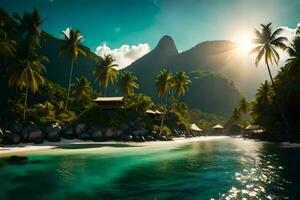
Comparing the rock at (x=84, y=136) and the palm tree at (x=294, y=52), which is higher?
the palm tree at (x=294, y=52)

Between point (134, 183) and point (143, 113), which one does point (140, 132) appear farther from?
point (134, 183)

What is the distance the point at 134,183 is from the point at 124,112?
126 ft

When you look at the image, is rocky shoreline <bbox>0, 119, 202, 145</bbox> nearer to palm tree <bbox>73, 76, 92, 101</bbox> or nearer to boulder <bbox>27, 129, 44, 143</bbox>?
boulder <bbox>27, 129, 44, 143</bbox>

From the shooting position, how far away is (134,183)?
15.1 m

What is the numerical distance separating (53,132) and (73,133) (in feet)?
15.8

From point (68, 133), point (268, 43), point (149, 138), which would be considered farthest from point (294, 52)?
point (68, 133)

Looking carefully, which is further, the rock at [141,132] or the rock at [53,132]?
the rock at [141,132]

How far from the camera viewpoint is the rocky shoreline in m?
37.2

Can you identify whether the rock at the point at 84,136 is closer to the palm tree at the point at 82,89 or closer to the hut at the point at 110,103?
the hut at the point at 110,103

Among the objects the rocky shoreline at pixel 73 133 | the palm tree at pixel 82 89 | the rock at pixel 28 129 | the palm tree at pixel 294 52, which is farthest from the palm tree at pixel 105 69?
the palm tree at pixel 294 52

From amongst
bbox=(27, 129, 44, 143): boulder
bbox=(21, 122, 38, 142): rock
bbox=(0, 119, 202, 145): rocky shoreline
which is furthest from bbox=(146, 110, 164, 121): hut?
bbox=(21, 122, 38, 142): rock

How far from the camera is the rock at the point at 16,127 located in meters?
37.9

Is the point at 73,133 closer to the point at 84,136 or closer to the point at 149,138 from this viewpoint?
the point at 84,136

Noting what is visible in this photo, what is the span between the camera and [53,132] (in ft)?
133
